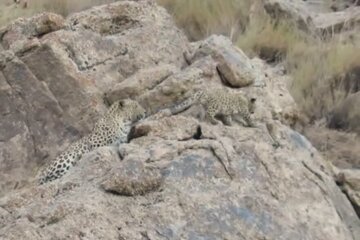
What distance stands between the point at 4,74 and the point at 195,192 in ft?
14.9

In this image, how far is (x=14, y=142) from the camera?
37.1ft

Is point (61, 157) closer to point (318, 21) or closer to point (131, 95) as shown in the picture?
point (131, 95)

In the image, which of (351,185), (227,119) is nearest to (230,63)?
(227,119)

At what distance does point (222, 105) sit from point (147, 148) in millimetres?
2099

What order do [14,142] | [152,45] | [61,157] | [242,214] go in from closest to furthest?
[242,214] < [61,157] < [14,142] < [152,45]

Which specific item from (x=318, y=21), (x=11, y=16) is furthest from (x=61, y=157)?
(x=318, y=21)

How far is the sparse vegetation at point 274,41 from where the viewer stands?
13711mm

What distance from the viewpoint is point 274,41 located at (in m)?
14.9

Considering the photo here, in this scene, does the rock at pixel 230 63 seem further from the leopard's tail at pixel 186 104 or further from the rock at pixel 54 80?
the leopard's tail at pixel 186 104

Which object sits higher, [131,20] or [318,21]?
[131,20]

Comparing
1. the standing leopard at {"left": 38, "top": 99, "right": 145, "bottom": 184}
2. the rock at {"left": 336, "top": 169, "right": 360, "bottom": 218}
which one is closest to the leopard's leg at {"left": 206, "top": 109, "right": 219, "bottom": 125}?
the standing leopard at {"left": 38, "top": 99, "right": 145, "bottom": 184}

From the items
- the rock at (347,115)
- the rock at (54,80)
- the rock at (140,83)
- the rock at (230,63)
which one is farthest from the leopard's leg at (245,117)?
the rock at (347,115)

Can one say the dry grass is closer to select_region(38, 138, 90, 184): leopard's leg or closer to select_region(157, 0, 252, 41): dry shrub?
select_region(157, 0, 252, 41): dry shrub

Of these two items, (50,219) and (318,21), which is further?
(318,21)
